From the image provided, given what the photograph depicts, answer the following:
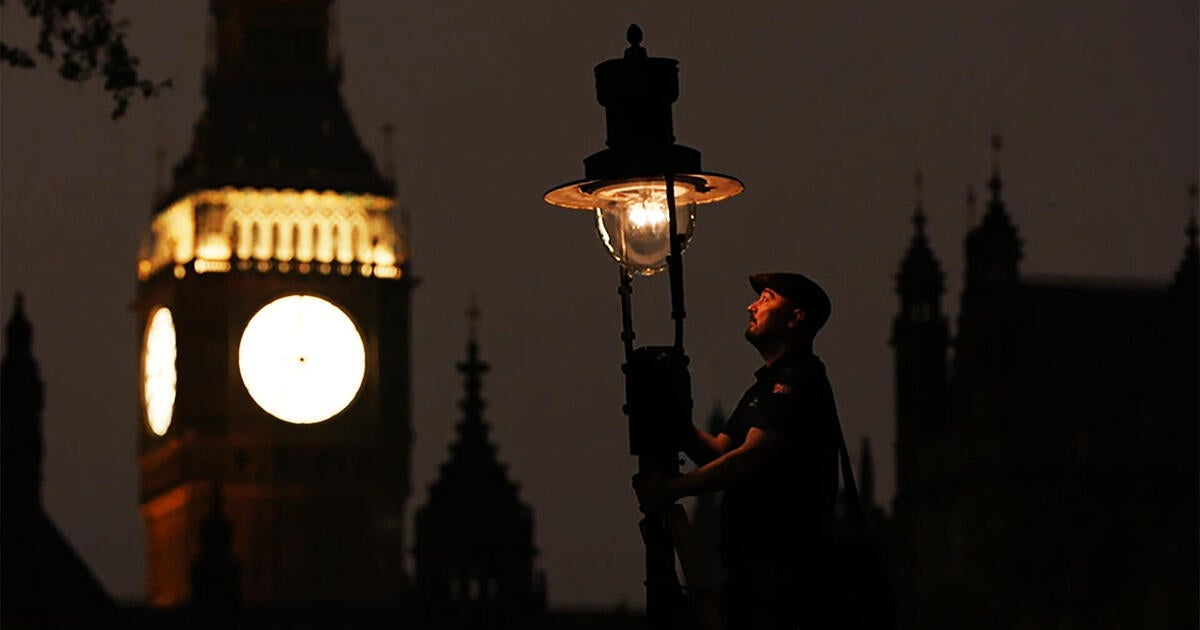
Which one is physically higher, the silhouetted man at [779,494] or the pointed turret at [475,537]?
the silhouetted man at [779,494]

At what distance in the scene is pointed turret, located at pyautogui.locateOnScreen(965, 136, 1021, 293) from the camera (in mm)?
Answer: 103688

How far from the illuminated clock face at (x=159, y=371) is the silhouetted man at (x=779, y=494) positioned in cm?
15942

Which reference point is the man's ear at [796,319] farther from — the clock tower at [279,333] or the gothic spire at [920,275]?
the clock tower at [279,333]

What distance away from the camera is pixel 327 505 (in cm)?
17188

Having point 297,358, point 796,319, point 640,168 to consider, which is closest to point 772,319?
point 796,319

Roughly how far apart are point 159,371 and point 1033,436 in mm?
82689

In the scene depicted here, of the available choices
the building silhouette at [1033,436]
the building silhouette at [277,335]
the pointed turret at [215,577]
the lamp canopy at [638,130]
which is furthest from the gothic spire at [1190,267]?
the lamp canopy at [638,130]

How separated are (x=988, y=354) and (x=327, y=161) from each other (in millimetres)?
77434

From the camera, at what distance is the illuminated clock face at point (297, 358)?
170 meters

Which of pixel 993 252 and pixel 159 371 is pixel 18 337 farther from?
pixel 159 371

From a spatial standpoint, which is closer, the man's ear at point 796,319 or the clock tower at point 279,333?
the man's ear at point 796,319

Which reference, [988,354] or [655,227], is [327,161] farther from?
[655,227]

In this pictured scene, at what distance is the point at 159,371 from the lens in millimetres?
180625

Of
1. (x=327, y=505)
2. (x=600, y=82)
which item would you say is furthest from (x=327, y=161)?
(x=600, y=82)
